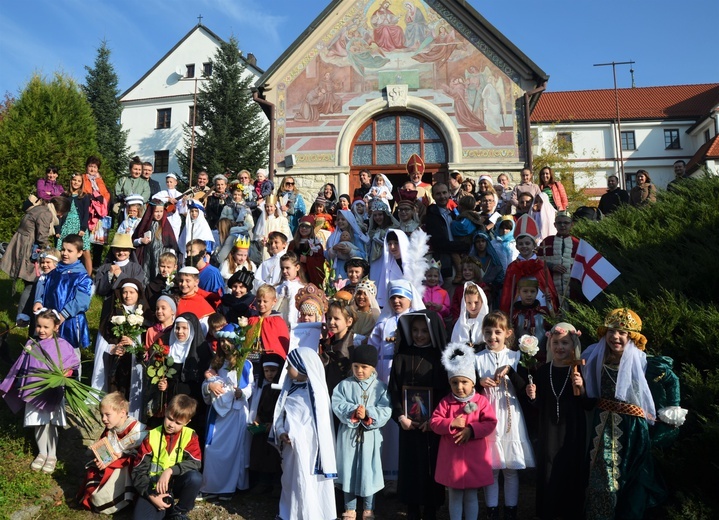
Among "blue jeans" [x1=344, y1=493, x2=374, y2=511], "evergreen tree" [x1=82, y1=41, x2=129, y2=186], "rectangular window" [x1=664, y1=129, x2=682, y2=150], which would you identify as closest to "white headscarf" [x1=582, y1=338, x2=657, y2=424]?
"blue jeans" [x1=344, y1=493, x2=374, y2=511]

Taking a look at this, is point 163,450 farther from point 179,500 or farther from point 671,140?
point 671,140

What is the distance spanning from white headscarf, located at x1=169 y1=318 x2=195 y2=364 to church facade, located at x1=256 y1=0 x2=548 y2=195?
12.5 metres

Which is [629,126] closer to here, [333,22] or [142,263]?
[333,22]

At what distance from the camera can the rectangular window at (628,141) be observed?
158 feet

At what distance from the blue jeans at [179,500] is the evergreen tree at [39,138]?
1302 cm

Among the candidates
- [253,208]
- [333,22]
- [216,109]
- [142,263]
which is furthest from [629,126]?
[142,263]

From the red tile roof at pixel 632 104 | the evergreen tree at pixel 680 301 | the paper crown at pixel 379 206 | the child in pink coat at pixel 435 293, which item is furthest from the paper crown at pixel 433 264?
the red tile roof at pixel 632 104

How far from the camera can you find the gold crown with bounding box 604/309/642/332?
16.6 feet

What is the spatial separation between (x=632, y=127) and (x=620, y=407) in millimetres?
48323

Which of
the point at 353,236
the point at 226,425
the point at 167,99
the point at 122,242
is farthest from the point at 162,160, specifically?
the point at 226,425

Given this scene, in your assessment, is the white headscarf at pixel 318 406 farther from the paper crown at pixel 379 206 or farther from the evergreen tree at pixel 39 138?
the evergreen tree at pixel 39 138

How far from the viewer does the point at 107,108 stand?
1671 inches

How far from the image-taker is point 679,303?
629 cm

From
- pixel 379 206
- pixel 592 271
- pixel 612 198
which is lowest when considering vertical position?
pixel 592 271
